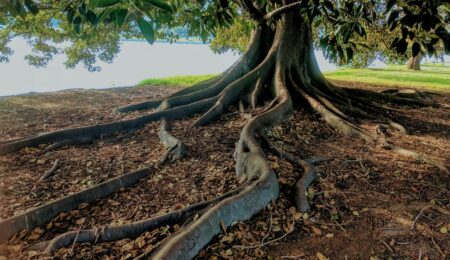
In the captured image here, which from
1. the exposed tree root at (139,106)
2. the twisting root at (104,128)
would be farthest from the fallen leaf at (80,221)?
the exposed tree root at (139,106)

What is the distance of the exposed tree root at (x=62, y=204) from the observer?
10.5 feet

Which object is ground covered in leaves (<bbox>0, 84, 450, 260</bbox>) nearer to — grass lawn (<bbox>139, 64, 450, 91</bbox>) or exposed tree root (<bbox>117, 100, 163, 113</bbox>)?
exposed tree root (<bbox>117, 100, 163, 113</bbox>)

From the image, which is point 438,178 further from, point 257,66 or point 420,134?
point 257,66

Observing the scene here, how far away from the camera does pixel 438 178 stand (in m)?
4.45

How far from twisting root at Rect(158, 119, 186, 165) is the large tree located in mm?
20

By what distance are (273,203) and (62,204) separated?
6.65 ft

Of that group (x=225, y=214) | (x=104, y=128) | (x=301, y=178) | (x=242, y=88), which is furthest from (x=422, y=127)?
(x=104, y=128)

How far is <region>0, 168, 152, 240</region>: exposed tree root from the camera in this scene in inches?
126

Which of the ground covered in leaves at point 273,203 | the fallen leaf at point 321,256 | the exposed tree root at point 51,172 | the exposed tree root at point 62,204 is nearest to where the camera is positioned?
the fallen leaf at point 321,256

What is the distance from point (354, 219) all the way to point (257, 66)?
191 inches

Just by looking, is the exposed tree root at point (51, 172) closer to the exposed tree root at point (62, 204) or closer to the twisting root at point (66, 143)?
the twisting root at point (66, 143)

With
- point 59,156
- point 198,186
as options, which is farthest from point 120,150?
point 198,186

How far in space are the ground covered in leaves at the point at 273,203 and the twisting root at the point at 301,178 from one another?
80 mm

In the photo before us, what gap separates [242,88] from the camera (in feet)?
23.5
